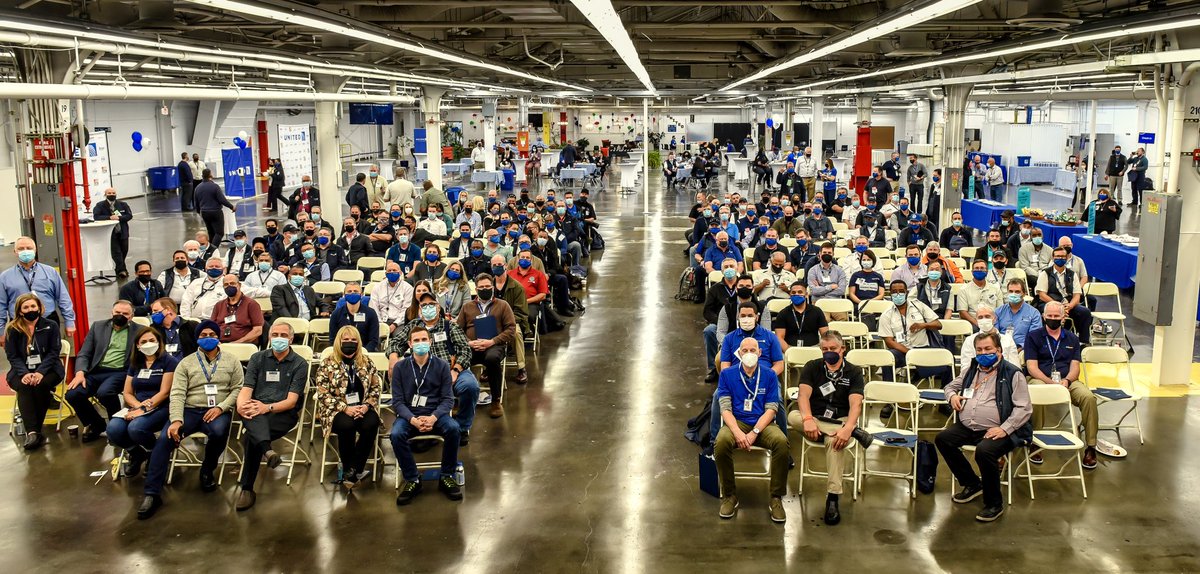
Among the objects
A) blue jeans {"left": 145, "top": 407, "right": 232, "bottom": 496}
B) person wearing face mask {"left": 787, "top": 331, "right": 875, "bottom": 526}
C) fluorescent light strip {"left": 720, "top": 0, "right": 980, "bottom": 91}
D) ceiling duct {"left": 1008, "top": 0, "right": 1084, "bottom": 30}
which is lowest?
blue jeans {"left": 145, "top": 407, "right": 232, "bottom": 496}

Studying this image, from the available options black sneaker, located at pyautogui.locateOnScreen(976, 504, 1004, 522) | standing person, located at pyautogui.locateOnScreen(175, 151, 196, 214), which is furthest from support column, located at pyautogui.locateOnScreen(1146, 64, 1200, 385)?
standing person, located at pyautogui.locateOnScreen(175, 151, 196, 214)

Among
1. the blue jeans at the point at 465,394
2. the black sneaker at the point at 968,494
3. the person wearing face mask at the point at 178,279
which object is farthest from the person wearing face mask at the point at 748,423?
the person wearing face mask at the point at 178,279

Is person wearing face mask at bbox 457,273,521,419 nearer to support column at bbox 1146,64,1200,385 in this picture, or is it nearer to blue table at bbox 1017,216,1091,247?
support column at bbox 1146,64,1200,385

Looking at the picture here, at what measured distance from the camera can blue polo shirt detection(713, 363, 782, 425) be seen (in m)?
6.85

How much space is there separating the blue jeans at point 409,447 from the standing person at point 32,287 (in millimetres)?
4124

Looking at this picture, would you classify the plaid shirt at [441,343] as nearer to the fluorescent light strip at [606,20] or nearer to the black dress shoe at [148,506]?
the black dress shoe at [148,506]

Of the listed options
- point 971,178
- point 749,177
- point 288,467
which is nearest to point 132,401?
point 288,467

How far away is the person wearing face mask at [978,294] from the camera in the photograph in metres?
9.75

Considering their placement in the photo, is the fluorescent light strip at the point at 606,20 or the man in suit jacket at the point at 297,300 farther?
the man in suit jacket at the point at 297,300

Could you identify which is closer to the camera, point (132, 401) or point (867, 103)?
point (132, 401)

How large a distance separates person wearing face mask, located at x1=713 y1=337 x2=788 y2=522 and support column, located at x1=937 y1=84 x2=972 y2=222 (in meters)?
13.5

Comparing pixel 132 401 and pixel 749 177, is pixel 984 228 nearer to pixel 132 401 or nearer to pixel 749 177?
pixel 749 177

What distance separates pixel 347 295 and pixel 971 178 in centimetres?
1844

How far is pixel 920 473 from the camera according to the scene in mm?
7031
